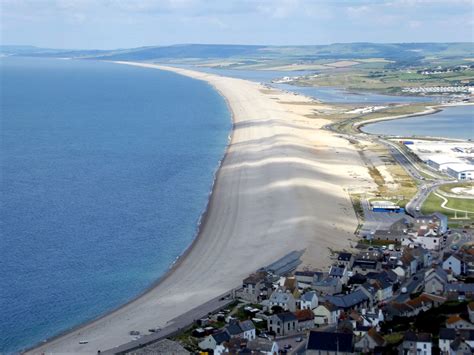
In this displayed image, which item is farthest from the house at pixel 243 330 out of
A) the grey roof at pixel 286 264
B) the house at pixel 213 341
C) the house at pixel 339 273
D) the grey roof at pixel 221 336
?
the grey roof at pixel 286 264

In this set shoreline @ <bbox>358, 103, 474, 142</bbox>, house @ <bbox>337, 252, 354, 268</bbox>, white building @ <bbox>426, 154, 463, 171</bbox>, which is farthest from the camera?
shoreline @ <bbox>358, 103, 474, 142</bbox>

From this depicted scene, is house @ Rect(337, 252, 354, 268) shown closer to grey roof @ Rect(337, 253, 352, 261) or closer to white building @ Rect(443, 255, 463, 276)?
grey roof @ Rect(337, 253, 352, 261)

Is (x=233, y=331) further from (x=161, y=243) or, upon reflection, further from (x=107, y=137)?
(x=107, y=137)

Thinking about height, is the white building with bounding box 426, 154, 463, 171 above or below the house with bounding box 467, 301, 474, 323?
below

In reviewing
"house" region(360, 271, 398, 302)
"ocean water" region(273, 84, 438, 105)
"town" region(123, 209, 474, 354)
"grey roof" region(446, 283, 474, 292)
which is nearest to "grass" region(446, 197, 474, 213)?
"town" region(123, 209, 474, 354)

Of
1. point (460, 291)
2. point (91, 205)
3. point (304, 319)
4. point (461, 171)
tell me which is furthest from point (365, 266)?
point (461, 171)

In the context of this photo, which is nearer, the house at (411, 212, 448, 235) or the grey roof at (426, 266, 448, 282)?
the grey roof at (426, 266, 448, 282)

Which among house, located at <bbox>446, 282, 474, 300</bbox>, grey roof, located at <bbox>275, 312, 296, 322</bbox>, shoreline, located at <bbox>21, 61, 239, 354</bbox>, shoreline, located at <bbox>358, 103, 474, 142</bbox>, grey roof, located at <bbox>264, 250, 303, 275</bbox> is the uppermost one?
house, located at <bbox>446, 282, 474, 300</bbox>
